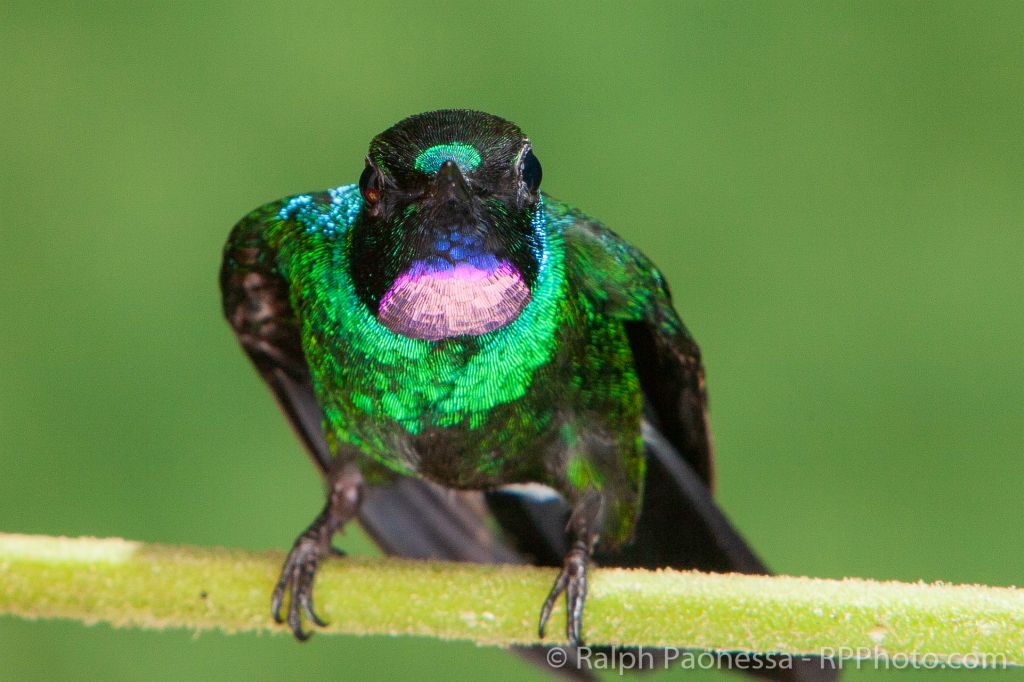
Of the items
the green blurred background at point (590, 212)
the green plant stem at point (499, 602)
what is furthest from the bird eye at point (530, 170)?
the green blurred background at point (590, 212)

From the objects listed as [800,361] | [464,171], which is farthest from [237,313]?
[800,361]

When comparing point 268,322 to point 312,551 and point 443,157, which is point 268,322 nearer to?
point 312,551

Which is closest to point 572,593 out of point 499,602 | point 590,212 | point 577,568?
point 577,568

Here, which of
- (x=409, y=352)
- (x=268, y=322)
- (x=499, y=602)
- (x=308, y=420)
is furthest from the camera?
(x=308, y=420)

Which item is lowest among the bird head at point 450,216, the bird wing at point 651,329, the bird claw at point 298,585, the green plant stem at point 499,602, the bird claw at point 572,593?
the bird claw at point 298,585

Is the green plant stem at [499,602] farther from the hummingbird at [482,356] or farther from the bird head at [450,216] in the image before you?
the bird head at [450,216]

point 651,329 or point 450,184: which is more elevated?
point 450,184
